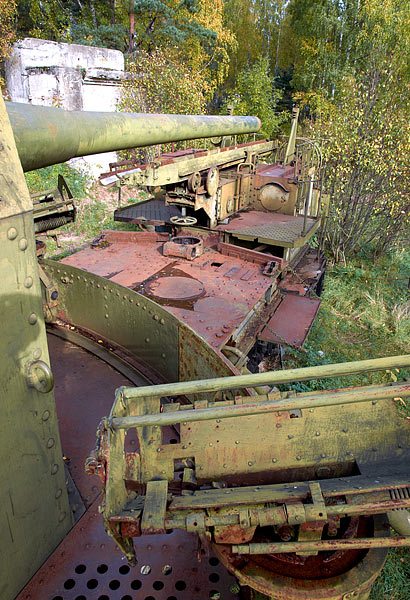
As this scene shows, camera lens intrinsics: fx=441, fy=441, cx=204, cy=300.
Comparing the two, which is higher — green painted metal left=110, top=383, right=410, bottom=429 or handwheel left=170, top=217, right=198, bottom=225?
green painted metal left=110, top=383, right=410, bottom=429

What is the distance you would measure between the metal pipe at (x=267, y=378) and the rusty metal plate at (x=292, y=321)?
13.3 ft

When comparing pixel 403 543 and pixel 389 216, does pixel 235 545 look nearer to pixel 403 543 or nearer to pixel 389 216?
pixel 403 543

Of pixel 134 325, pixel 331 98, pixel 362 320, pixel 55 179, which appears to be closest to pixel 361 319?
pixel 362 320

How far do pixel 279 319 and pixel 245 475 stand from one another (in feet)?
15.8

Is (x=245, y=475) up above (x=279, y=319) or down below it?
above

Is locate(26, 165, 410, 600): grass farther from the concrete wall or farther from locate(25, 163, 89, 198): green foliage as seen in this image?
the concrete wall

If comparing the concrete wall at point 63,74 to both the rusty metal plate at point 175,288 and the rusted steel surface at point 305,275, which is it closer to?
the rusted steel surface at point 305,275

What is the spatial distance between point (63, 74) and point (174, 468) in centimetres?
1680

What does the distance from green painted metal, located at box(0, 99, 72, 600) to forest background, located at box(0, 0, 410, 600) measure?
343 centimetres

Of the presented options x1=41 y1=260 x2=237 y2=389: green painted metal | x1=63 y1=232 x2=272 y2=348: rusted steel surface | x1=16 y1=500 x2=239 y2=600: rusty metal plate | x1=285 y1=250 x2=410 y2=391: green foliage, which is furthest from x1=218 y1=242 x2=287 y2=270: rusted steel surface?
x1=16 y1=500 x2=239 y2=600: rusty metal plate

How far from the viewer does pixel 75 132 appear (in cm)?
233

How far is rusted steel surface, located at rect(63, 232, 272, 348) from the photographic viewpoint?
5.68 meters

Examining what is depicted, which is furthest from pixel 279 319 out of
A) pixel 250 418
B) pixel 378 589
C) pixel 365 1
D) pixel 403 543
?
pixel 365 1

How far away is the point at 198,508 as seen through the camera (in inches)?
82.7
